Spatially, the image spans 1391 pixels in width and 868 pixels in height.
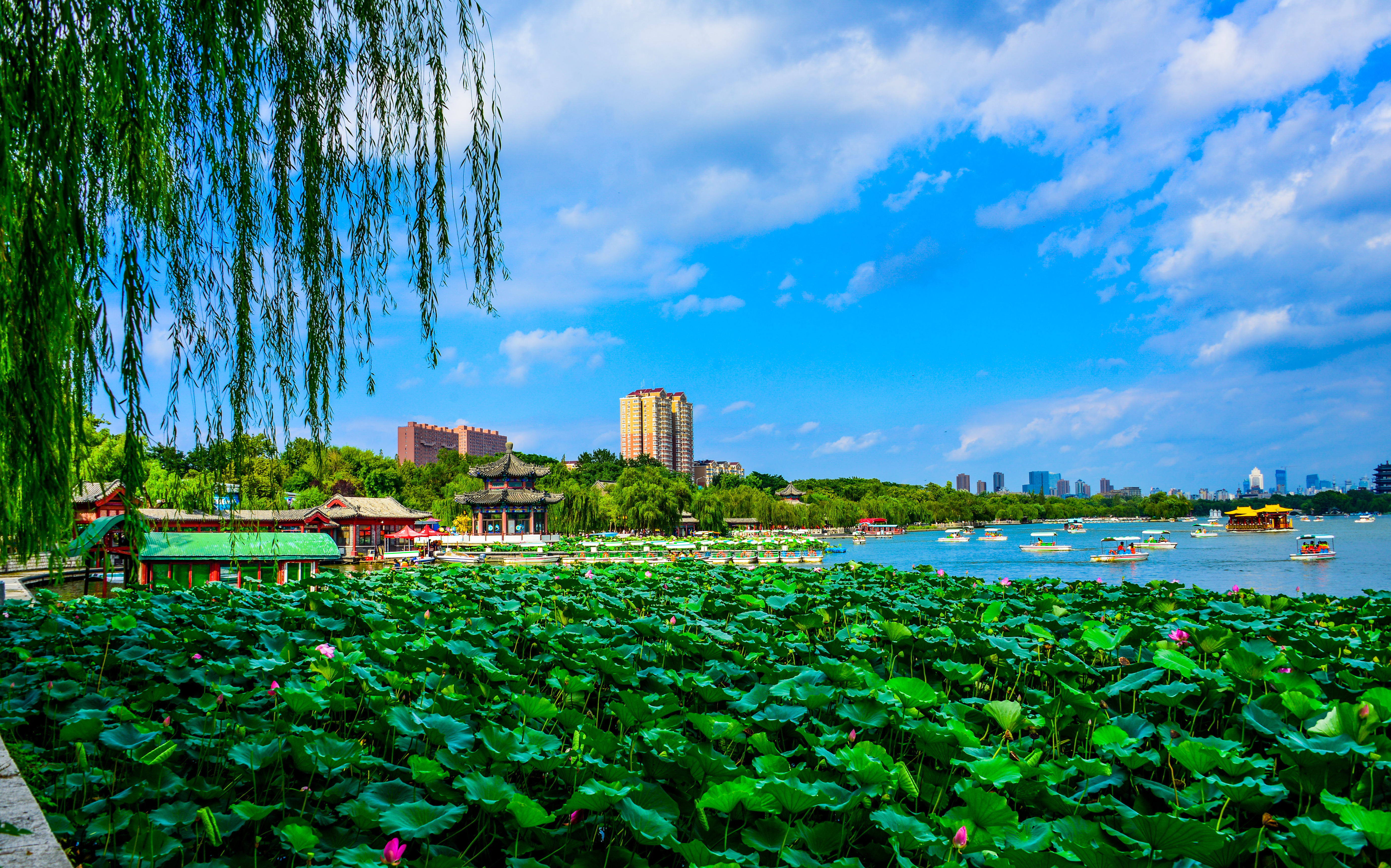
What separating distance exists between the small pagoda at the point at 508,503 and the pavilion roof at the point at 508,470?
0.06ft

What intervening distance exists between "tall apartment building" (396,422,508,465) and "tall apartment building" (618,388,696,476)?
1797 centimetres

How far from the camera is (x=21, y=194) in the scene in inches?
68.7

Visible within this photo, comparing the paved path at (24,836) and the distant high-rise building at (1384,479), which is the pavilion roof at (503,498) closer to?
the paved path at (24,836)

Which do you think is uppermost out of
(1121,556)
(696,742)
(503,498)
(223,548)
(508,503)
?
(503,498)

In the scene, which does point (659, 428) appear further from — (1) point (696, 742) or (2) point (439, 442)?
(1) point (696, 742)

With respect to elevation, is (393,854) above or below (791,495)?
below

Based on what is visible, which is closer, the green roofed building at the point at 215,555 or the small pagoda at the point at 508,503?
the green roofed building at the point at 215,555

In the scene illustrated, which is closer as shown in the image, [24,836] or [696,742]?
[24,836]

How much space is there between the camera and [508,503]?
29.6 metres

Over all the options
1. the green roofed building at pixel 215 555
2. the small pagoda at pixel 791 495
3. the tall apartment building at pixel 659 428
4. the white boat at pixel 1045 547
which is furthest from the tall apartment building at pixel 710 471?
the green roofed building at pixel 215 555

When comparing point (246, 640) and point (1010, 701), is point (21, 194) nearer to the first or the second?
point (246, 640)

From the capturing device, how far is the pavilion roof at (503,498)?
96.2 ft

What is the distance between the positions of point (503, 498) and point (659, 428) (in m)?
61.7

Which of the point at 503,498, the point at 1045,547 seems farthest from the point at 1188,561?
the point at 503,498
